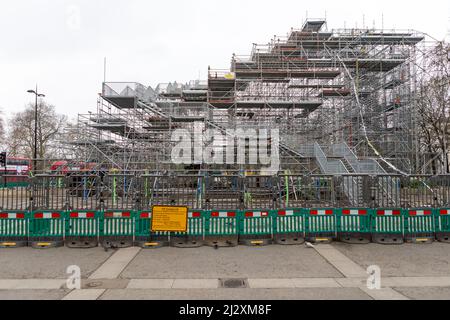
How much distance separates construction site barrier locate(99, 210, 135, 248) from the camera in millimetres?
7992

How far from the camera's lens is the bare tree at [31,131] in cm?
5081

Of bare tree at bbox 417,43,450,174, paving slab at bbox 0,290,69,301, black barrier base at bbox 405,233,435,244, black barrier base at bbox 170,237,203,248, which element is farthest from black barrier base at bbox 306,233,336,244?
bare tree at bbox 417,43,450,174

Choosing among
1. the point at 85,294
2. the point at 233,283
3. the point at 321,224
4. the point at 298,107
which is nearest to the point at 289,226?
the point at 321,224

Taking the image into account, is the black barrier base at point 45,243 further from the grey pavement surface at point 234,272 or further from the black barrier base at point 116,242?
the black barrier base at point 116,242

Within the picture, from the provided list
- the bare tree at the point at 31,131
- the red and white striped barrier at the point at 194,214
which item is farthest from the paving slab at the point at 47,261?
the bare tree at the point at 31,131

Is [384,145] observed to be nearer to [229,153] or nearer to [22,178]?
[229,153]

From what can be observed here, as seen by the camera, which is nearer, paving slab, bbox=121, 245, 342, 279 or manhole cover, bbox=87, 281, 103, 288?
manhole cover, bbox=87, 281, 103, 288

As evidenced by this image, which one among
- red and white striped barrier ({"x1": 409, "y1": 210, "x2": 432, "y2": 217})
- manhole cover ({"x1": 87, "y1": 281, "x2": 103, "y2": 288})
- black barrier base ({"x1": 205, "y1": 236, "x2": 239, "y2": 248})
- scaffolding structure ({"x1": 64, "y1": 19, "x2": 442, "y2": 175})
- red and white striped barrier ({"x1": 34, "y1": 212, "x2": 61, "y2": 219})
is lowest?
manhole cover ({"x1": 87, "y1": 281, "x2": 103, "y2": 288})

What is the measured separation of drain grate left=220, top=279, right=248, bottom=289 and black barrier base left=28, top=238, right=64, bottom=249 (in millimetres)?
5167

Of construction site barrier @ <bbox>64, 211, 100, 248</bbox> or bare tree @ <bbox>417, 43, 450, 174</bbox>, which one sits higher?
bare tree @ <bbox>417, 43, 450, 174</bbox>

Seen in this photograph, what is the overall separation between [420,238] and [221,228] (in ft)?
19.0

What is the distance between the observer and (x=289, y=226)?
8.36 meters

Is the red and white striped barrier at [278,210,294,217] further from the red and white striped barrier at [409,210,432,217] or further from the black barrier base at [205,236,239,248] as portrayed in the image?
the red and white striped barrier at [409,210,432,217]

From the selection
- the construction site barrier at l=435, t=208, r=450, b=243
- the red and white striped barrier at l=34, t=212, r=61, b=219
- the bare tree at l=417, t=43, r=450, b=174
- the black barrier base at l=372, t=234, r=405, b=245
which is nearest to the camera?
the red and white striped barrier at l=34, t=212, r=61, b=219
